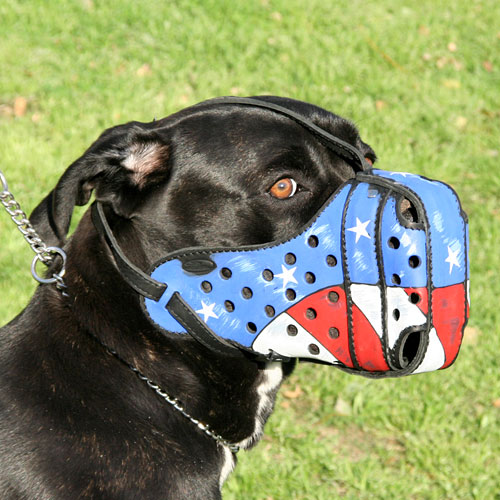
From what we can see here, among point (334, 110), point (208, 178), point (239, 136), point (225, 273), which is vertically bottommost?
point (334, 110)

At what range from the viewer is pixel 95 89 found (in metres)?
6.27

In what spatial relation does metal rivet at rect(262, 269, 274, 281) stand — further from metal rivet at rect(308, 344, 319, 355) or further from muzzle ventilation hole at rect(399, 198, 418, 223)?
muzzle ventilation hole at rect(399, 198, 418, 223)

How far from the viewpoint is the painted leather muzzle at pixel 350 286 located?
2277mm

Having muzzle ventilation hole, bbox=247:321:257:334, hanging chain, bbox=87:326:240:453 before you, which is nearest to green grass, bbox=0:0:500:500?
hanging chain, bbox=87:326:240:453

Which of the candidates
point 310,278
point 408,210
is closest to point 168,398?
point 310,278

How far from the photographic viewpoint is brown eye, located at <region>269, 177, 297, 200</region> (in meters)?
A: 2.54

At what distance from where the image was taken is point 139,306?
2646 millimetres

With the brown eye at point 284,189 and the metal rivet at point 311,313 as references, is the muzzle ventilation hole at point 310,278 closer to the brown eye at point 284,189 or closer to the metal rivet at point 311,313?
the metal rivet at point 311,313

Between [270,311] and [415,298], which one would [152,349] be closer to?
[270,311]

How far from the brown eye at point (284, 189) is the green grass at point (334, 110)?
6.17ft

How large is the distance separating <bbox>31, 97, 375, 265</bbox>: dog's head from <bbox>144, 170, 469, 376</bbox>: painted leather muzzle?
0.36 feet

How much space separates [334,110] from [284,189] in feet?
13.9

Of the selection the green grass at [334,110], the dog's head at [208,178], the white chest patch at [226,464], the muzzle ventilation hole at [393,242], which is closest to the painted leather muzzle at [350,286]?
the muzzle ventilation hole at [393,242]

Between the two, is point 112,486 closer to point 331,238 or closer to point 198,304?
point 198,304
